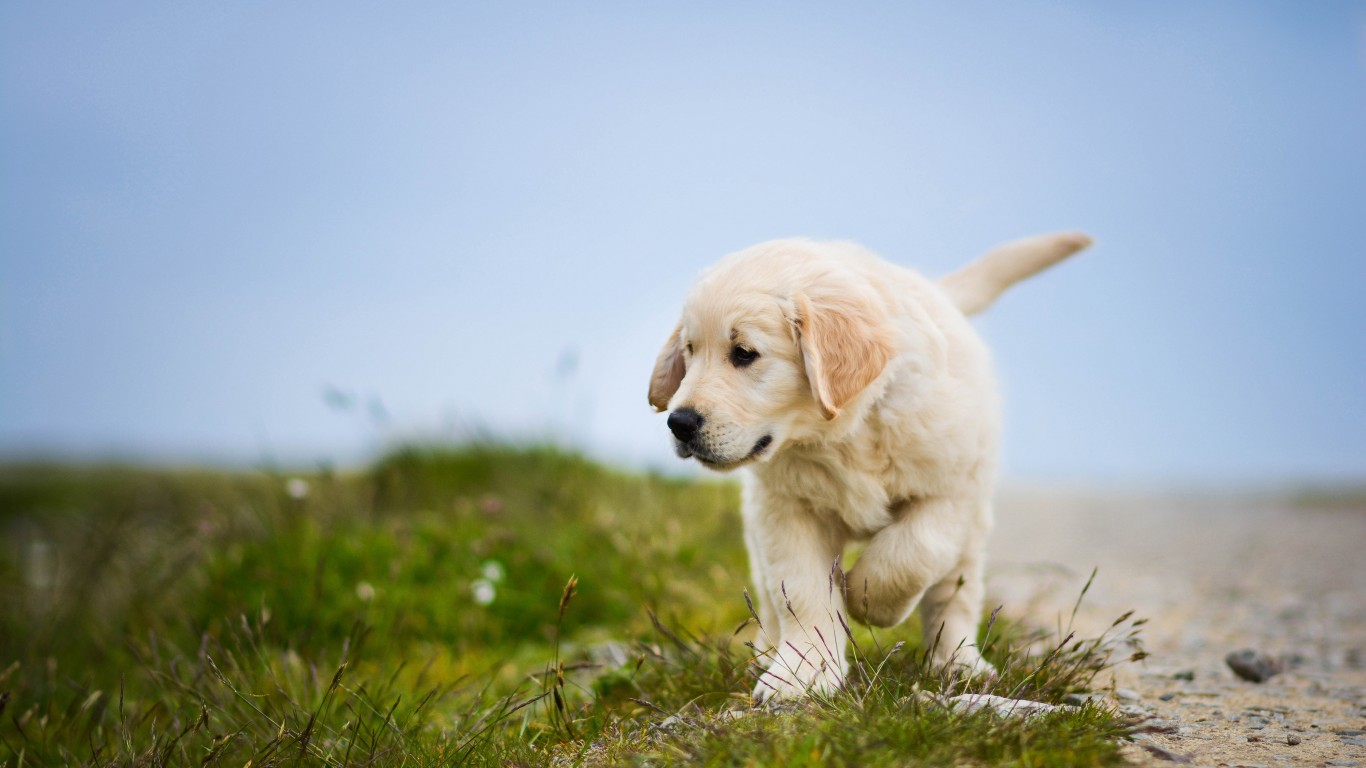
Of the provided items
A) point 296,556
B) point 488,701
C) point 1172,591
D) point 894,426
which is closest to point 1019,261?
point 894,426

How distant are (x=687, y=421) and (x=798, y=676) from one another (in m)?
0.83

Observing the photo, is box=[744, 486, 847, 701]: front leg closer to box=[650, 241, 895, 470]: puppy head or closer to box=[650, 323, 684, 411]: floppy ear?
box=[650, 241, 895, 470]: puppy head

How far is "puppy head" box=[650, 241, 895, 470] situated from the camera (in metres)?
3.01

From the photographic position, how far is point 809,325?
3.03 metres

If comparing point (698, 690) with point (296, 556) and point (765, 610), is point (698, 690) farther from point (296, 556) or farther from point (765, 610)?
point (296, 556)

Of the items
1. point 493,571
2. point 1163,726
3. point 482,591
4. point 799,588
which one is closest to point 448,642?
point 493,571

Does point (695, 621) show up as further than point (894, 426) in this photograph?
Yes

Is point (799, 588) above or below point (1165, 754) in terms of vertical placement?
above

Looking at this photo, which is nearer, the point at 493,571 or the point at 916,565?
the point at 916,565

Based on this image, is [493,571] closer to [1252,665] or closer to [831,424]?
[831,424]

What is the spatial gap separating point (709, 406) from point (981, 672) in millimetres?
1167

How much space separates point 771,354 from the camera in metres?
3.12

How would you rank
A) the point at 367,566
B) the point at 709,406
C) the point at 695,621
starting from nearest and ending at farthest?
the point at 709,406
the point at 695,621
the point at 367,566

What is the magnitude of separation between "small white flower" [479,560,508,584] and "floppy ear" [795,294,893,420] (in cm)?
280
